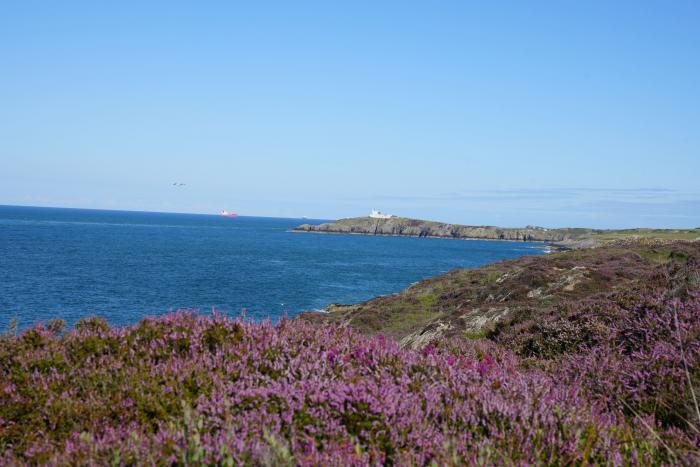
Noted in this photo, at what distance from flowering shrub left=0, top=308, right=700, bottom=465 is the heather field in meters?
0.02

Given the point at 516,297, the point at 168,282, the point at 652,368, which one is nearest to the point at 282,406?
the point at 652,368

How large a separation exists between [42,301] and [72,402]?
4706 centimetres

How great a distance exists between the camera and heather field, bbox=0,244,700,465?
4.11m

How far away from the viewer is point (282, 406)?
471 centimetres

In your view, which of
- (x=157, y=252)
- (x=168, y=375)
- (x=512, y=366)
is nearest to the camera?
(x=168, y=375)

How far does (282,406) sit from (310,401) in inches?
11.4

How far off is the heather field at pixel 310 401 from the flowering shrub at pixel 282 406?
0.7 inches

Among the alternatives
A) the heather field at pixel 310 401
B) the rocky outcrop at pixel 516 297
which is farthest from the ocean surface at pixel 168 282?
the heather field at pixel 310 401

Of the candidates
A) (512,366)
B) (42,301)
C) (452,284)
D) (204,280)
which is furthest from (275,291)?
(512,366)

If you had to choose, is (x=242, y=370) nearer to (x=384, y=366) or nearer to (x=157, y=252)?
(x=384, y=366)

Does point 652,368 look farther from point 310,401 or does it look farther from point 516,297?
point 516,297

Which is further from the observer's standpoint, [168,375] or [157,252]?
[157,252]

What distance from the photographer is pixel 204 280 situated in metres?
65.2

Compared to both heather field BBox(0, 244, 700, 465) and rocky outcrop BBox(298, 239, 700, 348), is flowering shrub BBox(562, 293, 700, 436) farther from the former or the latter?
rocky outcrop BBox(298, 239, 700, 348)
